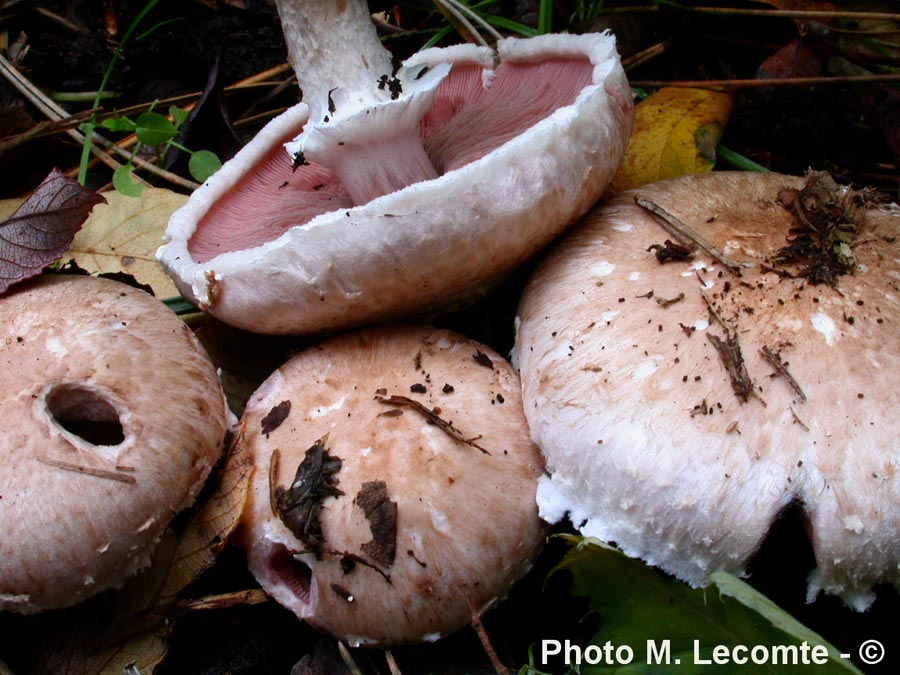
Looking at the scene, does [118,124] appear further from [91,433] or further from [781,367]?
[781,367]

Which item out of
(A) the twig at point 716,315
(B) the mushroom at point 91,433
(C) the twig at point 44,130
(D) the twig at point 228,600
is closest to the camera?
(B) the mushroom at point 91,433

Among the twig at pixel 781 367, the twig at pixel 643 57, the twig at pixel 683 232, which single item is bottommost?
the twig at pixel 781 367

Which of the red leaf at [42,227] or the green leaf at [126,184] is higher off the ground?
the red leaf at [42,227]

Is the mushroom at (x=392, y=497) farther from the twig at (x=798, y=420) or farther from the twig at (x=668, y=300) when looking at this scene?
the twig at (x=798, y=420)

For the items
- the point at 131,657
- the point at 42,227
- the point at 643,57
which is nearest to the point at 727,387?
the point at 131,657

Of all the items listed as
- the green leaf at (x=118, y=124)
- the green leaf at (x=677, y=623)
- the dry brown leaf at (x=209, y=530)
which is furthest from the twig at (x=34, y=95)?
the green leaf at (x=677, y=623)

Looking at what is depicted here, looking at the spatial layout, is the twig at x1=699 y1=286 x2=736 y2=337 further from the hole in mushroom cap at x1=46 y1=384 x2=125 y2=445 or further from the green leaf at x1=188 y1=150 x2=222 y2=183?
the green leaf at x1=188 y1=150 x2=222 y2=183
